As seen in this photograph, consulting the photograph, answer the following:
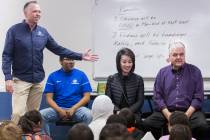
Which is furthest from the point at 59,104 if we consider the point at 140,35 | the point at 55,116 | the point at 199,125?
the point at 199,125

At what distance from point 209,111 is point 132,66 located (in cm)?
139

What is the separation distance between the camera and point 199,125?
13.4ft

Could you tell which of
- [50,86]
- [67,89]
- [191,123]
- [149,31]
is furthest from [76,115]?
[149,31]

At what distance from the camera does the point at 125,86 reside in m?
4.63

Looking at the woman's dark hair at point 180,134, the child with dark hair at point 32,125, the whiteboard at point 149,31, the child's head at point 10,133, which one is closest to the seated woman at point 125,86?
the whiteboard at point 149,31

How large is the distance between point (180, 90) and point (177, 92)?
0.04 meters

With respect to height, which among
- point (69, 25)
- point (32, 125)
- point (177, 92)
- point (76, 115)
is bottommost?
point (76, 115)

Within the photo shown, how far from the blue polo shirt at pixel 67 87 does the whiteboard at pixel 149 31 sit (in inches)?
21.2

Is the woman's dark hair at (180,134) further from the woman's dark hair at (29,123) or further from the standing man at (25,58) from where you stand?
the standing man at (25,58)

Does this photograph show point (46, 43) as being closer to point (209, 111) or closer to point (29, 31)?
point (29, 31)

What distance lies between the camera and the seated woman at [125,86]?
4582 millimetres

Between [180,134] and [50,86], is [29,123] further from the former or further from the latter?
[50,86]

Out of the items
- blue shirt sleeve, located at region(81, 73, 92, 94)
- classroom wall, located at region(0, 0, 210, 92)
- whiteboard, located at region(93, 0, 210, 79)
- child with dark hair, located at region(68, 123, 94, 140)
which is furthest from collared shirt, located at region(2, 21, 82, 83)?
child with dark hair, located at region(68, 123, 94, 140)

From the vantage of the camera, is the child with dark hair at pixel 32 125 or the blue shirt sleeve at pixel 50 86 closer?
the child with dark hair at pixel 32 125
